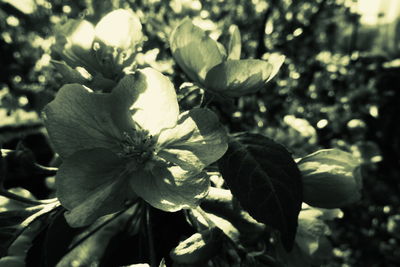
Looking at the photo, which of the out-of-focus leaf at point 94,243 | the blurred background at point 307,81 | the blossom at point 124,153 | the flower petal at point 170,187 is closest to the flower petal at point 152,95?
the blossom at point 124,153

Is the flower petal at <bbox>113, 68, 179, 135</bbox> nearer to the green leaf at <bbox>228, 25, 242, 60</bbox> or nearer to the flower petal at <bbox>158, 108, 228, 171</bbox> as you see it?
the flower petal at <bbox>158, 108, 228, 171</bbox>

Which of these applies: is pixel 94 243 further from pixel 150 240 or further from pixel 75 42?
pixel 75 42

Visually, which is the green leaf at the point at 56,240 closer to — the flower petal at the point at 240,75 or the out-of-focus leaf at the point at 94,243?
the out-of-focus leaf at the point at 94,243

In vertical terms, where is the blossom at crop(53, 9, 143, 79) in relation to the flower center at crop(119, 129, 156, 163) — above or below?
above

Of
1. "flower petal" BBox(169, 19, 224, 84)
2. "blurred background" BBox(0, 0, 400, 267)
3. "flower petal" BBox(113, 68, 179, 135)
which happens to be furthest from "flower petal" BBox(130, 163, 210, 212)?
"blurred background" BBox(0, 0, 400, 267)

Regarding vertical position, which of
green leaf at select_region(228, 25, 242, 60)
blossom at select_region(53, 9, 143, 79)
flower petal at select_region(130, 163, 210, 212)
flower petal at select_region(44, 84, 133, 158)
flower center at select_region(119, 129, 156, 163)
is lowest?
flower petal at select_region(130, 163, 210, 212)

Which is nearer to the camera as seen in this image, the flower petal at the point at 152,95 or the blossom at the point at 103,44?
the flower petal at the point at 152,95
